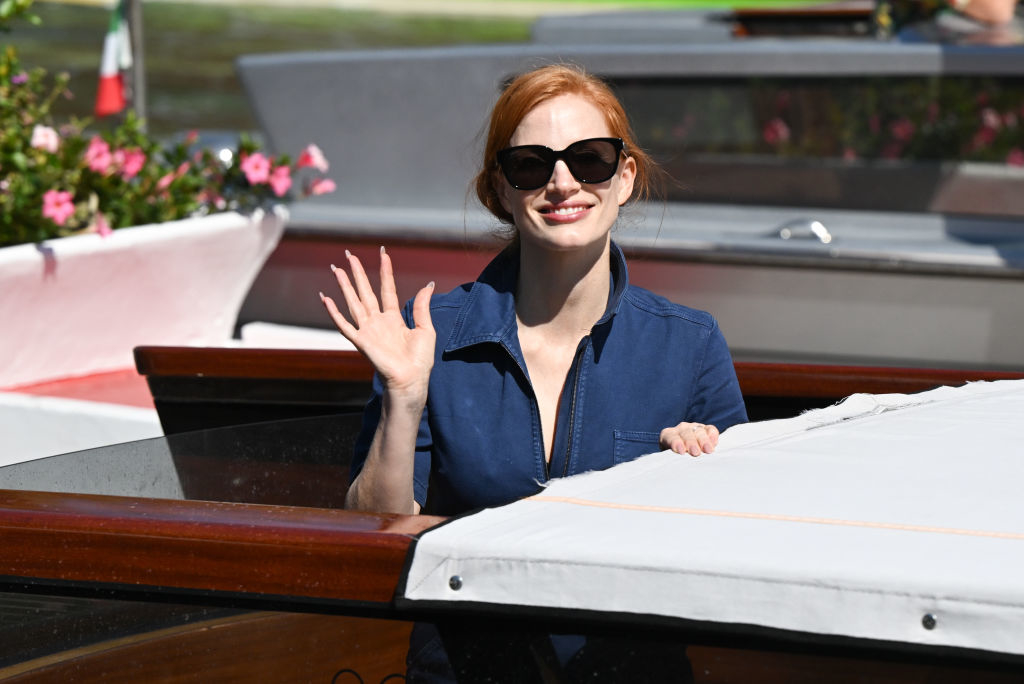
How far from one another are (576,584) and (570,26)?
4.52m

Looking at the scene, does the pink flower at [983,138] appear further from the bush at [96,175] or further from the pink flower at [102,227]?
the pink flower at [102,227]

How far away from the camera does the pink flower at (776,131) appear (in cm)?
430

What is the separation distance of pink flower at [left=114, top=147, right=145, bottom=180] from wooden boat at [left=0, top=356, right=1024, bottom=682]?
211cm

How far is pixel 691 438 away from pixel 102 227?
7.77 ft

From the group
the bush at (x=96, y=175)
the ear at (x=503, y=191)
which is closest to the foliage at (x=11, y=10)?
the bush at (x=96, y=175)

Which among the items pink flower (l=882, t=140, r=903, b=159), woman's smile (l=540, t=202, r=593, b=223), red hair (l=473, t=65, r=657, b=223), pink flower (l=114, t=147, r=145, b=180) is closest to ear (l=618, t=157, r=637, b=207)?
red hair (l=473, t=65, r=657, b=223)

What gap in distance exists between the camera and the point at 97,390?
3391 mm

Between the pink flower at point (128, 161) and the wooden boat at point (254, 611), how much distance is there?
2.11m

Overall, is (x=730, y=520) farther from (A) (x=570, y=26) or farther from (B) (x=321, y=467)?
(A) (x=570, y=26)

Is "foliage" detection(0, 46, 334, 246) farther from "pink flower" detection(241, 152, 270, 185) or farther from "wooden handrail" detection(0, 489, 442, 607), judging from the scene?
"wooden handrail" detection(0, 489, 442, 607)

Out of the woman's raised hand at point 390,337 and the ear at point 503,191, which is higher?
the ear at point 503,191

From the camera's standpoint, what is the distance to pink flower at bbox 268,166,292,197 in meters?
3.96

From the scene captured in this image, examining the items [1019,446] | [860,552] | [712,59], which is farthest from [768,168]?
[860,552]

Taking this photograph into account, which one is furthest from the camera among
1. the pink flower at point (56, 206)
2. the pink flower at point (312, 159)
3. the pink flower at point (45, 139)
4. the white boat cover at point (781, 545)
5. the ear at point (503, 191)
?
the pink flower at point (312, 159)
